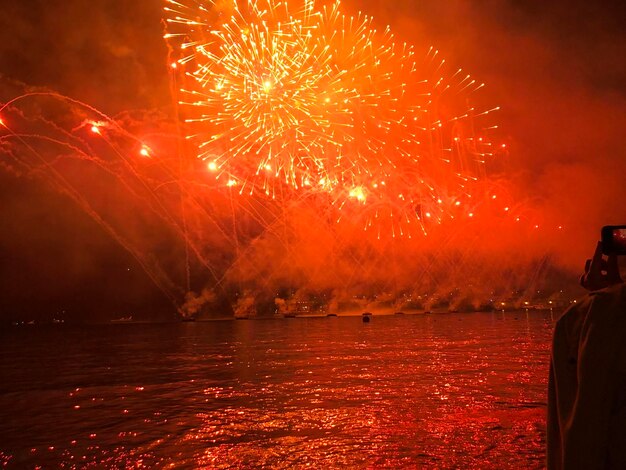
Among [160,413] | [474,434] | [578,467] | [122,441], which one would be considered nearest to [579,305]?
[578,467]

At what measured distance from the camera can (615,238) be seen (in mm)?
2141

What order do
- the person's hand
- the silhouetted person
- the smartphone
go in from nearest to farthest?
the silhouetted person, the smartphone, the person's hand

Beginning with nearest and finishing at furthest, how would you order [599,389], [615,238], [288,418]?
[599,389]
[615,238]
[288,418]

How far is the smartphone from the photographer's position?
2.12m

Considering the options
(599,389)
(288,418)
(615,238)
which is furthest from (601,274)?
(288,418)

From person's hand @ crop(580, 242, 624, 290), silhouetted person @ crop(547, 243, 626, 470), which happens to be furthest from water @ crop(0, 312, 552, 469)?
silhouetted person @ crop(547, 243, 626, 470)

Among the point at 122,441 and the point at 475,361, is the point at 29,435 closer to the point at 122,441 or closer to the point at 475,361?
the point at 122,441

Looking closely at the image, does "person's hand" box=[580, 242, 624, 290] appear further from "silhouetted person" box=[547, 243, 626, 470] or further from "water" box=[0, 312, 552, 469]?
"water" box=[0, 312, 552, 469]

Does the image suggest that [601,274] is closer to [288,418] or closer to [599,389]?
[599,389]

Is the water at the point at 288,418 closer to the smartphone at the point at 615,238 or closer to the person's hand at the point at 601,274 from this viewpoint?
the person's hand at the point at 601,274

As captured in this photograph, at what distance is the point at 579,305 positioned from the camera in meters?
1.98

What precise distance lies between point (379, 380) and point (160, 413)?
7.44m

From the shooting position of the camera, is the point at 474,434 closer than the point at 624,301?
No

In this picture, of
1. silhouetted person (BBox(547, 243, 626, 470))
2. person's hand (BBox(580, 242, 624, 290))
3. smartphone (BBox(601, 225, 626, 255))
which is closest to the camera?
silhouetted person (BBox(547, 243, 626, 470))
